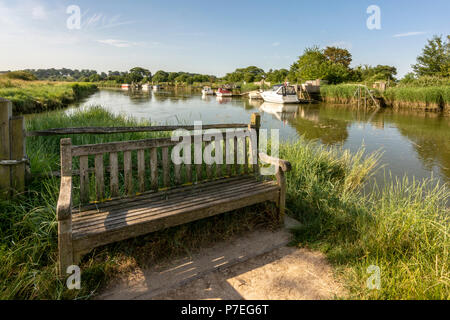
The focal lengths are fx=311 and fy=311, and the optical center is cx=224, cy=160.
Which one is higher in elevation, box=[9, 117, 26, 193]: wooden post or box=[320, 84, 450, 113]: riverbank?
box=[320, 84, 450, 113]: riverbank

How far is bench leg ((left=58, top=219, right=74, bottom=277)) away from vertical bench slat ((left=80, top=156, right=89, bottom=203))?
0.56m

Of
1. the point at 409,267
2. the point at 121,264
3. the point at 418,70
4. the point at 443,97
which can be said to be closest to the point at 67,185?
the point at 121,264

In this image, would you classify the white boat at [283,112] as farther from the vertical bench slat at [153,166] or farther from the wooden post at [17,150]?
the wooden post at [17,150]

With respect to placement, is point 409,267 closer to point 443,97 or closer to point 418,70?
point 443,97

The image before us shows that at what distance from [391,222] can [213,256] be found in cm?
153

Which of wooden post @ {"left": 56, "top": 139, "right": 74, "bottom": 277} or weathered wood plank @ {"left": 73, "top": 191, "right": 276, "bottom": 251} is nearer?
wooden post @ {"left": 56, "top": 139, "right": 74, "bottom": 277}

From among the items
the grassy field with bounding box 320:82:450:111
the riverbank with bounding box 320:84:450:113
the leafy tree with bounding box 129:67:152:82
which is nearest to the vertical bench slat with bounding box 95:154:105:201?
the riverbank with bounding box 320:84:450:113

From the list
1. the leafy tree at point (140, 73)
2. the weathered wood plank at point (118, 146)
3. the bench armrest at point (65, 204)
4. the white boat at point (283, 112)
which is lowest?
the bench armrest at point (65, 204)

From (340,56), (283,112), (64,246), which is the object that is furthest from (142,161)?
(340,56)

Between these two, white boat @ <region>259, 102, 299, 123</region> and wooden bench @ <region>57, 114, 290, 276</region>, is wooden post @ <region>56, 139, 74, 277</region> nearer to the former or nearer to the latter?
wooden bench @ <region>57, 114, 290, 276</region>

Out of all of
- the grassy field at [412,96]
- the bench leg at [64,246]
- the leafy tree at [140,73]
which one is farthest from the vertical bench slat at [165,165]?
the leafy tree at [140,73]

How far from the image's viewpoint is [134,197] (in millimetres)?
2723

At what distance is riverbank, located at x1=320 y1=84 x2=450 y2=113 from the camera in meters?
18.7

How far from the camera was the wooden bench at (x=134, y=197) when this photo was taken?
2.07m
